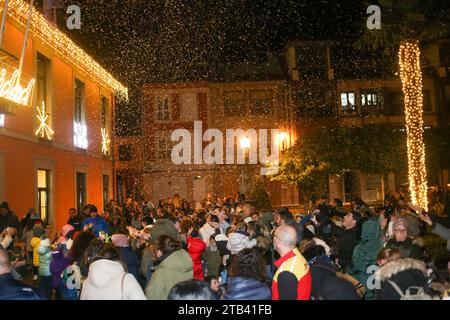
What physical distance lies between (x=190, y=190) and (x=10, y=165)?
25873 millimetres

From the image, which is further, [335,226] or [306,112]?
[306,112]

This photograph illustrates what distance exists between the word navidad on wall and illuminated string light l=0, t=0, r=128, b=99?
6.69 feet

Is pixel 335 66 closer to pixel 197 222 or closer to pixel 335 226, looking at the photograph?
pixel 197 222

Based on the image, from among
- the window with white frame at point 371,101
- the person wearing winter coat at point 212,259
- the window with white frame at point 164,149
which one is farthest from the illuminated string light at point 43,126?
the window with white frame at point 371,101

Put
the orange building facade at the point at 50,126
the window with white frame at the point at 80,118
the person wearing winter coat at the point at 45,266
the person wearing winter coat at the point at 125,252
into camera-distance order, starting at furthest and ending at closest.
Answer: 1. the window with white frame at the point at 80,118
2. the orange building facade at the point at 50,126
3. the person wearing winter coat at the point at 45,266
4. the person wearing winter coat at the point at 125,252

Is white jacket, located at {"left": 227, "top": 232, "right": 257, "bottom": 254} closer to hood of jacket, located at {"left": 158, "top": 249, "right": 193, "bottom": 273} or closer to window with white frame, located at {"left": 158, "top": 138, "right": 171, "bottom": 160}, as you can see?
hood of jacket, located at {"left": 158, "top": 249, "right": 193, "bottom": 273}

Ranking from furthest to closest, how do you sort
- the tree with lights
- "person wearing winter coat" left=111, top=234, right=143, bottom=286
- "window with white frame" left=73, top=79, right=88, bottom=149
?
"window with white frame" left=73, top=79, right=88, bottom=149 < the tree with lights < "person wearing winter coat" left=111, top=234, right=143, bottom=286

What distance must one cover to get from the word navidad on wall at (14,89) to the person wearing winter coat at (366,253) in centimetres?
816

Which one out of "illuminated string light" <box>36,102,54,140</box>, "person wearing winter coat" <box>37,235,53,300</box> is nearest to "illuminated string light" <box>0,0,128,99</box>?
"illuminated string light" <box>36,102,54,140</box>

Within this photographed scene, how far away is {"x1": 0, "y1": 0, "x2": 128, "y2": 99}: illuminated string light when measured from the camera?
531 inches

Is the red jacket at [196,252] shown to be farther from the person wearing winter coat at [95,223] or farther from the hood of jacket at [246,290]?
the person wearing winter coat at [95,223]

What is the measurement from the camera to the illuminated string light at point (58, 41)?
13.5 metres
